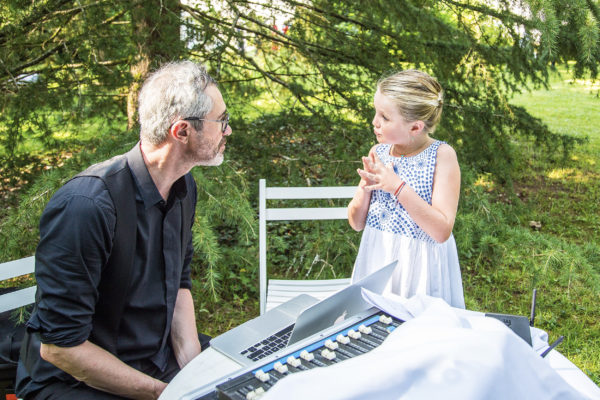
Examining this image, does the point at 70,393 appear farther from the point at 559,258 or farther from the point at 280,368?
the point at 559,258

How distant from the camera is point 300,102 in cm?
357

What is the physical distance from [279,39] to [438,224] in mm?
2348

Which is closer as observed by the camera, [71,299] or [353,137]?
[71,299]

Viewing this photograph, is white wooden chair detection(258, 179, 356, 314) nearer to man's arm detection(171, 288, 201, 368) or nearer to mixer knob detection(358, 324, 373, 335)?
man's arm detection(171, 288, 201, 368)

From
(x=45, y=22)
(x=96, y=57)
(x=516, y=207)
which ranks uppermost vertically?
(x=45, y=22)

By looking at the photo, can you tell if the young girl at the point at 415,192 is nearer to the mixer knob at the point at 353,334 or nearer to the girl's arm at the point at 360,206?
the girl's arm at the point at 360,206

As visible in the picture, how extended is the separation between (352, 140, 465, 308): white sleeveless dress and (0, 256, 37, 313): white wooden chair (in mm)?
1326

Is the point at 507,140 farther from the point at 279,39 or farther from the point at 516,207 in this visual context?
the point at 279,39

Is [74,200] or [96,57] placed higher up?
[96,57]

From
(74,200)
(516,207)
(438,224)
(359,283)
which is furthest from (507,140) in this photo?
(74,200)

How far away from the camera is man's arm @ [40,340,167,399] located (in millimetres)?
1400

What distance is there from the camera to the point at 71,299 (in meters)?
1.36

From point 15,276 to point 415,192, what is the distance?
1503 mm

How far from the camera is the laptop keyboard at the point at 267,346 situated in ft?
4.29
